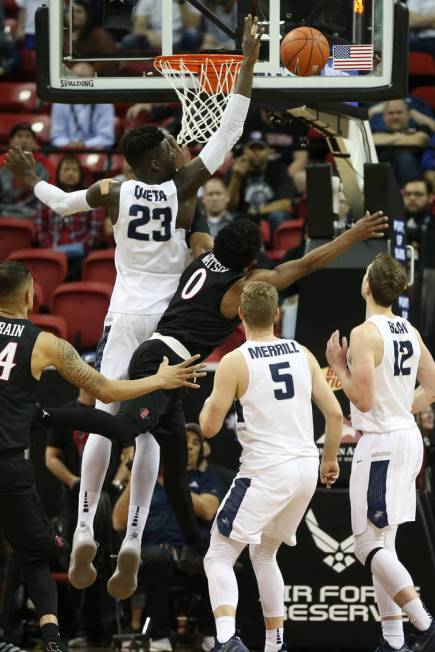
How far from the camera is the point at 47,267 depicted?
13367mm

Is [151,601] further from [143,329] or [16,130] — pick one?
[16,130]

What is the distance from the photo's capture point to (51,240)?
1396 cm

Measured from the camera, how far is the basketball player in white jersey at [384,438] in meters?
7.80

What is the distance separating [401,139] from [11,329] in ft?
25.6

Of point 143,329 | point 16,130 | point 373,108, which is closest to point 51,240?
point 16,130

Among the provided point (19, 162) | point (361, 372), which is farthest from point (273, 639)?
point (19, 162)

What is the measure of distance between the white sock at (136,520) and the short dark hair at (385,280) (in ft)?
6.18

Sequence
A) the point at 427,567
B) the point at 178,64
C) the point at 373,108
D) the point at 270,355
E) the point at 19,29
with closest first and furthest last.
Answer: the point at 270,355, the point at 178,64, the point at 427,567, the point at 373,108, the point at 19,29

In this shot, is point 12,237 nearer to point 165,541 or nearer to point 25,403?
point 165,541

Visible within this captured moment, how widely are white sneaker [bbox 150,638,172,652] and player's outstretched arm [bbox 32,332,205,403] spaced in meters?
3.20

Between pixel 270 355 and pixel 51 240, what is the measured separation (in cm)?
685

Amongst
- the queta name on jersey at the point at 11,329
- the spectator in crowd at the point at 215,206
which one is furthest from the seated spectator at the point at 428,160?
the queta name on jersey at the point at 11,329

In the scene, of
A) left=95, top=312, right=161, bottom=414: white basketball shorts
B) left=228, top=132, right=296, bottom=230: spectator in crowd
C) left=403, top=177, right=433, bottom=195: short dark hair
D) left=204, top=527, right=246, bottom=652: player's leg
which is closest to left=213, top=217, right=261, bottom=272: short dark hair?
left=95, top=312, right=161, bottom=414: white basketball shorts

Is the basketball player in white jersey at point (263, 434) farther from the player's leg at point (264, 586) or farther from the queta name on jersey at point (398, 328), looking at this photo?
the queta name on jersey at point (398, 328)
